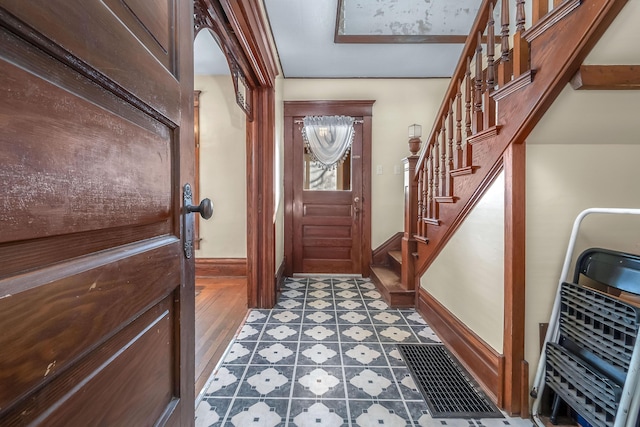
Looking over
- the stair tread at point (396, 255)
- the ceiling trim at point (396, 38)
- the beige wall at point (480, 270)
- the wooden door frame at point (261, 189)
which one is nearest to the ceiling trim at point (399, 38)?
the ceiling trim at point (396, 38)

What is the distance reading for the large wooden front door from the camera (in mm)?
346

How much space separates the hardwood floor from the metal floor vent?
3.75 ft

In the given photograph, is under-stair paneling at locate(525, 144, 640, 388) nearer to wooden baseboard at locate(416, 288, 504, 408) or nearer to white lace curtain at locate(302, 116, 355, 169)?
wooden baseboard at locate(416, 288, 504, 408)

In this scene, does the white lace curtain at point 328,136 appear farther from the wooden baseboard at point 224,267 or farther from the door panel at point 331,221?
the wooden baseboard at point 224,267

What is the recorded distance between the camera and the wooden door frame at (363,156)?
3590mm

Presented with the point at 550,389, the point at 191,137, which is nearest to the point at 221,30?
the point at 191,137

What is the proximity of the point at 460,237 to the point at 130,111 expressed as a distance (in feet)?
6.10

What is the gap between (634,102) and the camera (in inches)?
47.2

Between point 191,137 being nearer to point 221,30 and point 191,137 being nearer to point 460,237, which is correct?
point 221,30

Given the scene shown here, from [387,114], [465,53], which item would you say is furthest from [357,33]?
[465,53]

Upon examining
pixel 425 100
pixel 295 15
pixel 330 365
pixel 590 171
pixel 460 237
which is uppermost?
pixel 295 15

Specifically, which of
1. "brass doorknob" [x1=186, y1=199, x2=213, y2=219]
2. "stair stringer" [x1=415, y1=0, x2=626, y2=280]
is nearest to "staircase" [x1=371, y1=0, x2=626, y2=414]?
"stair stringer" [x1=415, y1=0, x2=626, y2=280]

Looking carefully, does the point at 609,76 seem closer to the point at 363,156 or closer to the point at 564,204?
the point at 564,204

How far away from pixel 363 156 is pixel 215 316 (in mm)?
2380
